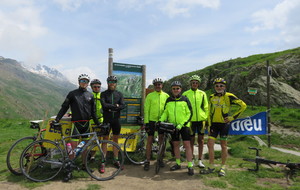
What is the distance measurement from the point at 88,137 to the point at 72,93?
1456 mm

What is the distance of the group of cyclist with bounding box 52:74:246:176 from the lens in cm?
655

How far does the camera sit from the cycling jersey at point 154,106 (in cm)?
738

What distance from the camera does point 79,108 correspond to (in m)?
6.48

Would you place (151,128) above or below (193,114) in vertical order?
below

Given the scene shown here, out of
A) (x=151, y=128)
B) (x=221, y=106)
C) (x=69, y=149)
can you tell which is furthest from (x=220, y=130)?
(x=69, y=149)

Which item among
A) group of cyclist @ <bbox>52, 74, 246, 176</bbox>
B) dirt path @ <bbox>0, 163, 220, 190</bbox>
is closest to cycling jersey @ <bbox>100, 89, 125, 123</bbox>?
group of cyclist @ <bbox>52, 74, 246, 176</bbox>

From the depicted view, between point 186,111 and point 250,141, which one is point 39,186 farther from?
point 250,141

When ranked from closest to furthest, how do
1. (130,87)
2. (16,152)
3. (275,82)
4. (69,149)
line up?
(69,149), (16,152), (130,87), (275,82)

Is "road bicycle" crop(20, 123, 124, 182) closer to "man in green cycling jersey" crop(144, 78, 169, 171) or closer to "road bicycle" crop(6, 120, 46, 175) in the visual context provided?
"road bicycle" crop(6, 120, 46, 175)

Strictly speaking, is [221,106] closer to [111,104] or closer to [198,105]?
[198,105]

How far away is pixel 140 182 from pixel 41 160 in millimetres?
3095

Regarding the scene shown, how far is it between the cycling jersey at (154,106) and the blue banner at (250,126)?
10.6ft

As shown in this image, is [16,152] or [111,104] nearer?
[16,152]

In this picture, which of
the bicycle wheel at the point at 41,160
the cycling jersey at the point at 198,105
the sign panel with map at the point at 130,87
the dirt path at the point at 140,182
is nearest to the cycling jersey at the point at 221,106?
the cycling jersey at the point at 198,105
